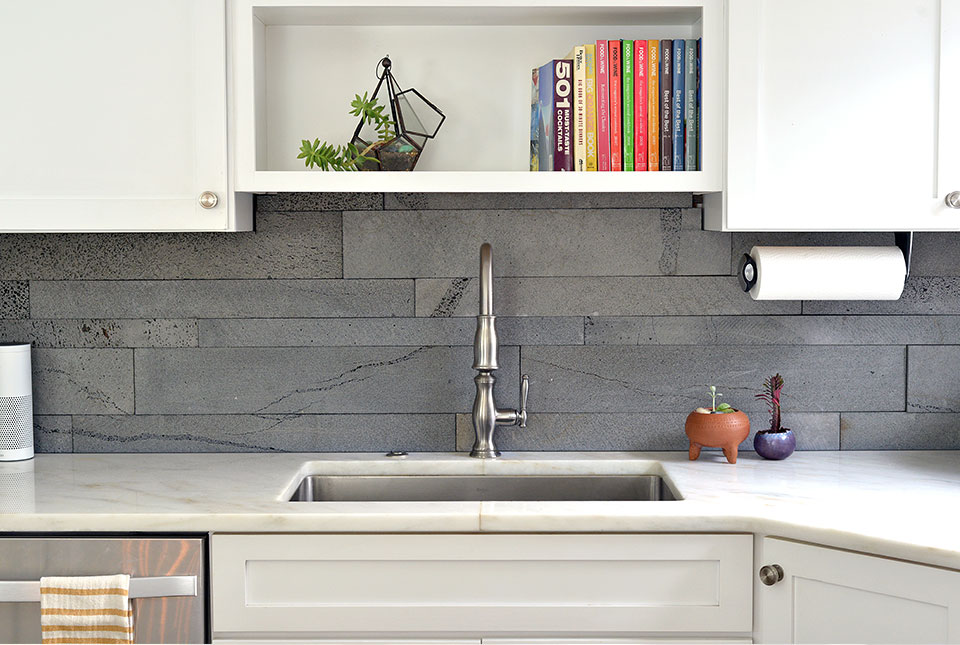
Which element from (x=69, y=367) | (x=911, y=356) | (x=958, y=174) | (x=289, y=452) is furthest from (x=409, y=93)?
(x=911, y=356)

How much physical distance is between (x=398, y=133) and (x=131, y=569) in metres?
1.04

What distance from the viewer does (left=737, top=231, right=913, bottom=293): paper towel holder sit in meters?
2.14

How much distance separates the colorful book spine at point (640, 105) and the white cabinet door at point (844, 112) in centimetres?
17

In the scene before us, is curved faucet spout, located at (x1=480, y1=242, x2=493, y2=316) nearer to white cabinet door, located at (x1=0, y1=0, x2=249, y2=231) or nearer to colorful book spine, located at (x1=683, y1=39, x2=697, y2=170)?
colorful book spine, located at (x1=683, y1=39, x2=697, y2=170)

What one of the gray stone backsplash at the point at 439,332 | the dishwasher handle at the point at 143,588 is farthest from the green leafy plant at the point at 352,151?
the dishwasher handle at the point at 143,588

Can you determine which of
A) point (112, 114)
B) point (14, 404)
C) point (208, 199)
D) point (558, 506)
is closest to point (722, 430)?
point (558, 506)

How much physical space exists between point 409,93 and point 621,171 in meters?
0.54

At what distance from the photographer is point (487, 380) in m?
2.17

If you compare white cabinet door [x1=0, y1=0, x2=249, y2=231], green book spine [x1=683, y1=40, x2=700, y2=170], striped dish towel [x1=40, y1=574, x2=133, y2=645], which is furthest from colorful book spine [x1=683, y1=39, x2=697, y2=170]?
striped dish towel [x1=40, y1=574, x2=133, y2=645]

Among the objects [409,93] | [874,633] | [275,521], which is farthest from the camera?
[409,93]

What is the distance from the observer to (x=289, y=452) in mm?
2289

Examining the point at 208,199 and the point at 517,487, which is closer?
the point at 208,199

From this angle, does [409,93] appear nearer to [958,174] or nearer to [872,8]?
[872,8]

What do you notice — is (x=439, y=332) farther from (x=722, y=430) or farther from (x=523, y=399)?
(x=722, y=430)
